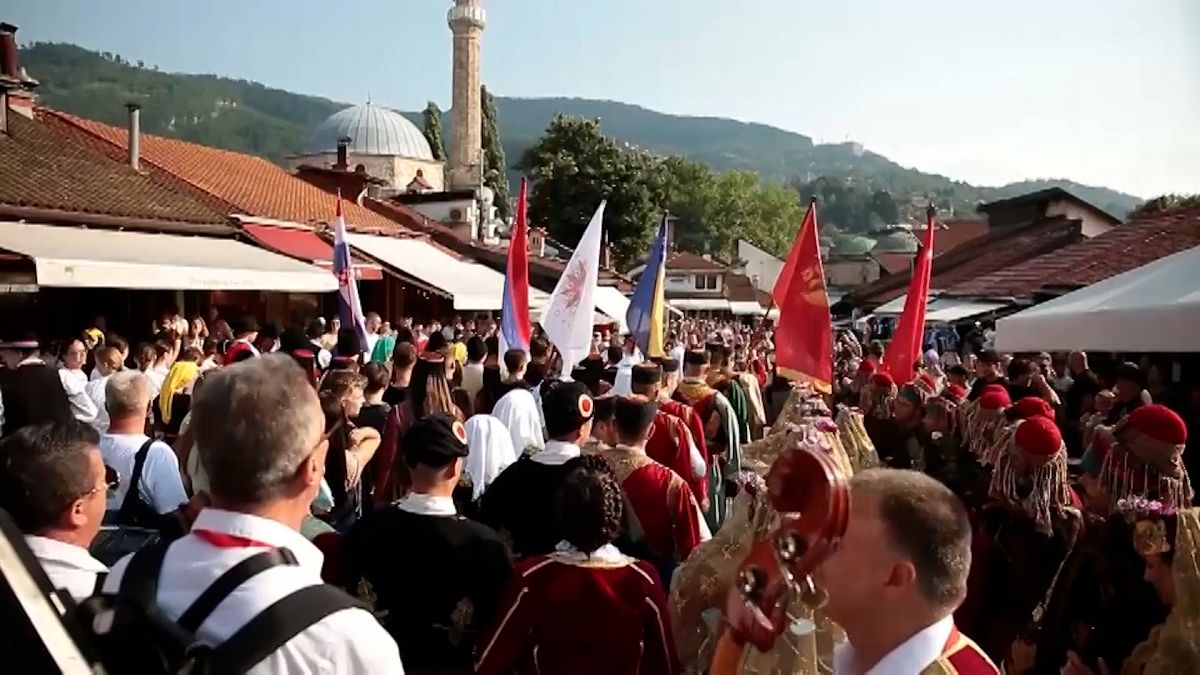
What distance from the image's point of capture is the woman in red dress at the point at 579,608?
3.53 meters

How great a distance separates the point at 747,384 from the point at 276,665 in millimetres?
8413

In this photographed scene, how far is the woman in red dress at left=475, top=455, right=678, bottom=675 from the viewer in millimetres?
3527

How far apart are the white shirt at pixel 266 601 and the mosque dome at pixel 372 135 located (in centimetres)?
6560

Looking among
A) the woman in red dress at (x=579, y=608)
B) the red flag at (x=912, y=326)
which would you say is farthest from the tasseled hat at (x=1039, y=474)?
the red flag at (x=912, y=326)

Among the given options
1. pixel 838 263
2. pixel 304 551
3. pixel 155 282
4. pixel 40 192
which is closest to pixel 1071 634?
pixel 304 551

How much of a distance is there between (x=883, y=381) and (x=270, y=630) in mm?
7081

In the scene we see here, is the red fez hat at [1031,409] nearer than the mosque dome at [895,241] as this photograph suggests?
Yes

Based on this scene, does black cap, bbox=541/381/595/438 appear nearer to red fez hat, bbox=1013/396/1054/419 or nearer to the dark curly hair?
the dark curly hair

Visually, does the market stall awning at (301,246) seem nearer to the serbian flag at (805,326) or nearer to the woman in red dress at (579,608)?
the serbian flag at (805,326)

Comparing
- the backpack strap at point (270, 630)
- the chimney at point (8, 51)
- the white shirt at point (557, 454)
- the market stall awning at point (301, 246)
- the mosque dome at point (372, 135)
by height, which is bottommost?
the white shirt at point (557, 454)

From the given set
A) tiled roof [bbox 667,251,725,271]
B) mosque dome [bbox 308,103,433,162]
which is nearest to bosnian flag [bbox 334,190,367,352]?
mosque dome [bbox 308,103,433,162]

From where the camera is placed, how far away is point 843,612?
237 cm

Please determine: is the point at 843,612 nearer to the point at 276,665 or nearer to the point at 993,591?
the point at 276,665

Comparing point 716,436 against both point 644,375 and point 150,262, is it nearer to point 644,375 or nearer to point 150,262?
point 644,375
